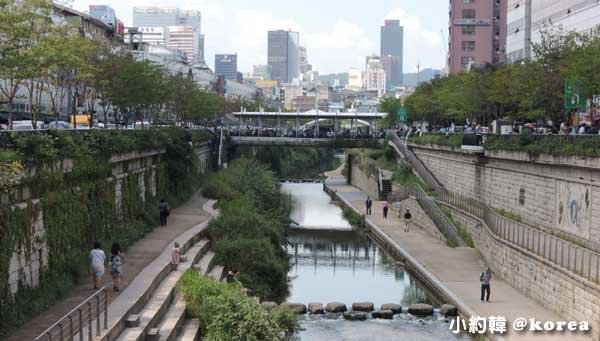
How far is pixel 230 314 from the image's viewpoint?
29453 mm

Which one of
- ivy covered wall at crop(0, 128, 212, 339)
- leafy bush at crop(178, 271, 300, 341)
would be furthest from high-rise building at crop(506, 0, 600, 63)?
leafy bush at crop(178, 271, 300, 341)

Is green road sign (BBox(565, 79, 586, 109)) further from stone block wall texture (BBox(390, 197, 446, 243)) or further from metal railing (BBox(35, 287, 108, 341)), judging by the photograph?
metal railing (BBox(35, 287, 108, 341))

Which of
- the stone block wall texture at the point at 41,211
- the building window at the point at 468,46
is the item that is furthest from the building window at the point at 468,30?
the stone block wall texture at the point at 41,211

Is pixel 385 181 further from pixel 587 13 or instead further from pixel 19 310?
pixel 19 310

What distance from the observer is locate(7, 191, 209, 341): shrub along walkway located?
26297 mm

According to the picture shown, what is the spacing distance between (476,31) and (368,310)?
108683 millimetres

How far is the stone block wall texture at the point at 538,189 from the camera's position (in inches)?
1660

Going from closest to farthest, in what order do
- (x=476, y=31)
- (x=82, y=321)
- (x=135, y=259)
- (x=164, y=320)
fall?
(x=82, y=321)
(x=164, y=320)
(x=135, y=259)
(x=476, y=31)

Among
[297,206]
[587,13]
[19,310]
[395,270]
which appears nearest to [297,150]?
[297,206]

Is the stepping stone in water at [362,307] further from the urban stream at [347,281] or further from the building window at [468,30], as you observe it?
the building window at [468,30]

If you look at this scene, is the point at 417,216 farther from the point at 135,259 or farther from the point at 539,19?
the point at 135,259

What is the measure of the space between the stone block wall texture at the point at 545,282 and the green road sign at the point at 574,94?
7.77 m

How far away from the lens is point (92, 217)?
127ft

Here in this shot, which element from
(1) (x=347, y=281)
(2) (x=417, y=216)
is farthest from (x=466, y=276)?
(2) (x=417, y=216)
